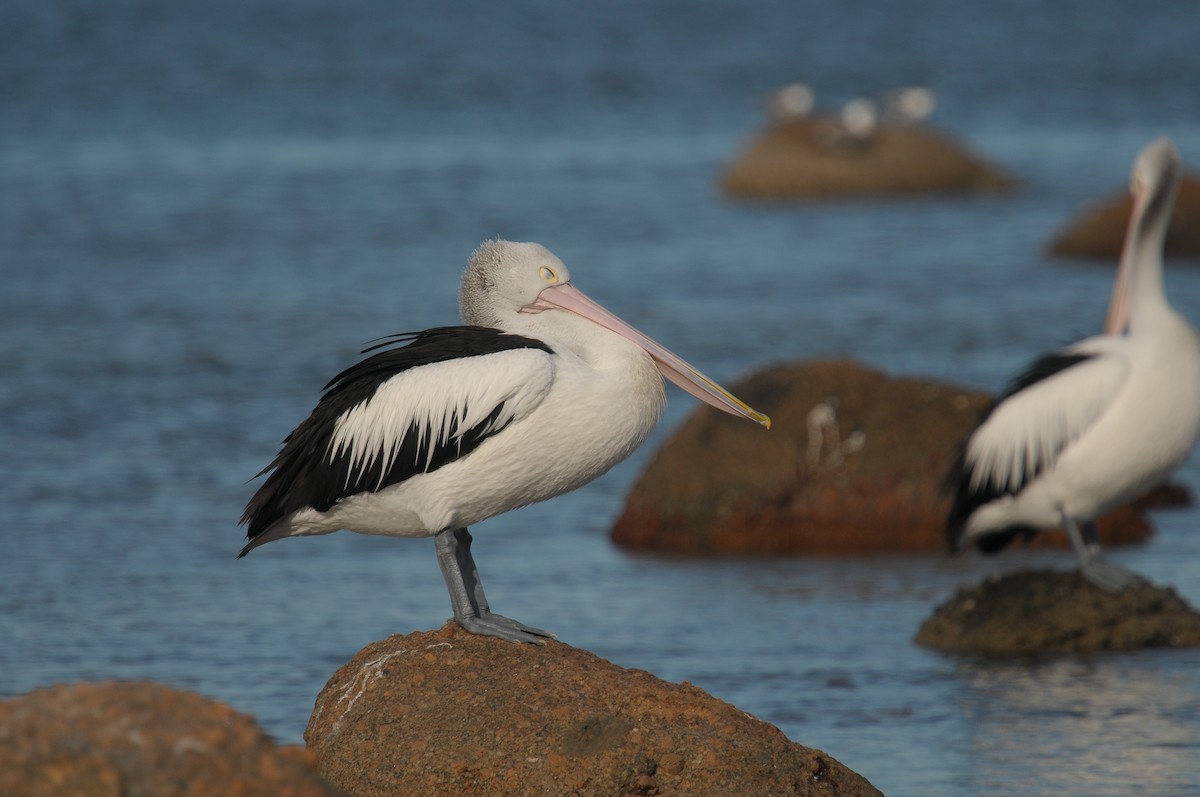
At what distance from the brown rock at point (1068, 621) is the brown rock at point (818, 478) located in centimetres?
166

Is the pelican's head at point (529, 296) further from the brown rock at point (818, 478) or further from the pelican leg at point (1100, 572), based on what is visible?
the brown rock at point (818, 478)

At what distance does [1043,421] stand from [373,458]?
360cm

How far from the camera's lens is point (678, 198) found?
23844 mm

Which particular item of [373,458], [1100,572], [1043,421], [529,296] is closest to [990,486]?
[1043,421]

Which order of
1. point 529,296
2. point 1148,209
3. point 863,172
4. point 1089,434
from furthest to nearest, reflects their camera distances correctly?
point 863,172 < point 1148,209 < point 1089,434 < point 529,296

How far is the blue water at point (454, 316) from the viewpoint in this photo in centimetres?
730

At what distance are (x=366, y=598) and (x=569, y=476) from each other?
3.52m

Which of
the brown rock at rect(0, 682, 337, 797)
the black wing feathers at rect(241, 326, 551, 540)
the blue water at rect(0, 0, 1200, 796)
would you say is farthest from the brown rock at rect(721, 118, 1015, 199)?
the brown rock at rect(0, 682, 337, 797)

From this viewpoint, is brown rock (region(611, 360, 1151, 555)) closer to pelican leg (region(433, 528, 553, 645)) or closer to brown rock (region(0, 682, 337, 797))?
pelican leg (region(433, 528, 553, 645))

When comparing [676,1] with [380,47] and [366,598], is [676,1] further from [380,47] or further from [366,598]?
[366,598]

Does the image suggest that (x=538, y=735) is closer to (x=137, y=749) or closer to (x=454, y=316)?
(x=137, y=749)

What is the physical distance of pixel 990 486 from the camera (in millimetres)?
7926

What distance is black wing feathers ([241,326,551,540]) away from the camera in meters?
5.15

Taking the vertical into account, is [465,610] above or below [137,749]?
above
